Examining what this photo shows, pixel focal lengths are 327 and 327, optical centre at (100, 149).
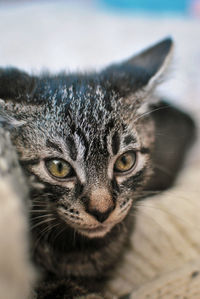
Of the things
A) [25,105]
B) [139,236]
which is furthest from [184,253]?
[25,105]

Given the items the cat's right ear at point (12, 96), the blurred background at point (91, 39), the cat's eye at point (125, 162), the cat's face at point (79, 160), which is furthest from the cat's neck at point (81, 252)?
the blurred background at point (91, 39)

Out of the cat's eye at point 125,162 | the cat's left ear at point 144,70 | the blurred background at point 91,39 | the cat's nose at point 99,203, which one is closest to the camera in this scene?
the cat's nose at point 99,203

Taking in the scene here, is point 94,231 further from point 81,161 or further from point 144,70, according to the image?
point 144,70

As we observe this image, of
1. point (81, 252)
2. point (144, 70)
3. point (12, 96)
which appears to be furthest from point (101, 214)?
point (144, 70)

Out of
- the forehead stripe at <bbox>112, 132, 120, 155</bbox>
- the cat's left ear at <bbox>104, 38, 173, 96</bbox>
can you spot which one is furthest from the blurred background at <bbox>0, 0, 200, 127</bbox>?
the forehead stripe at <bbox>112, 132, 120, 155</bbox>

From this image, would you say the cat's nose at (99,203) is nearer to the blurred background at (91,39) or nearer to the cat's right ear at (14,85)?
the cat's right ear at (14,85)

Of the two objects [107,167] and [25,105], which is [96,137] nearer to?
[107,167]
